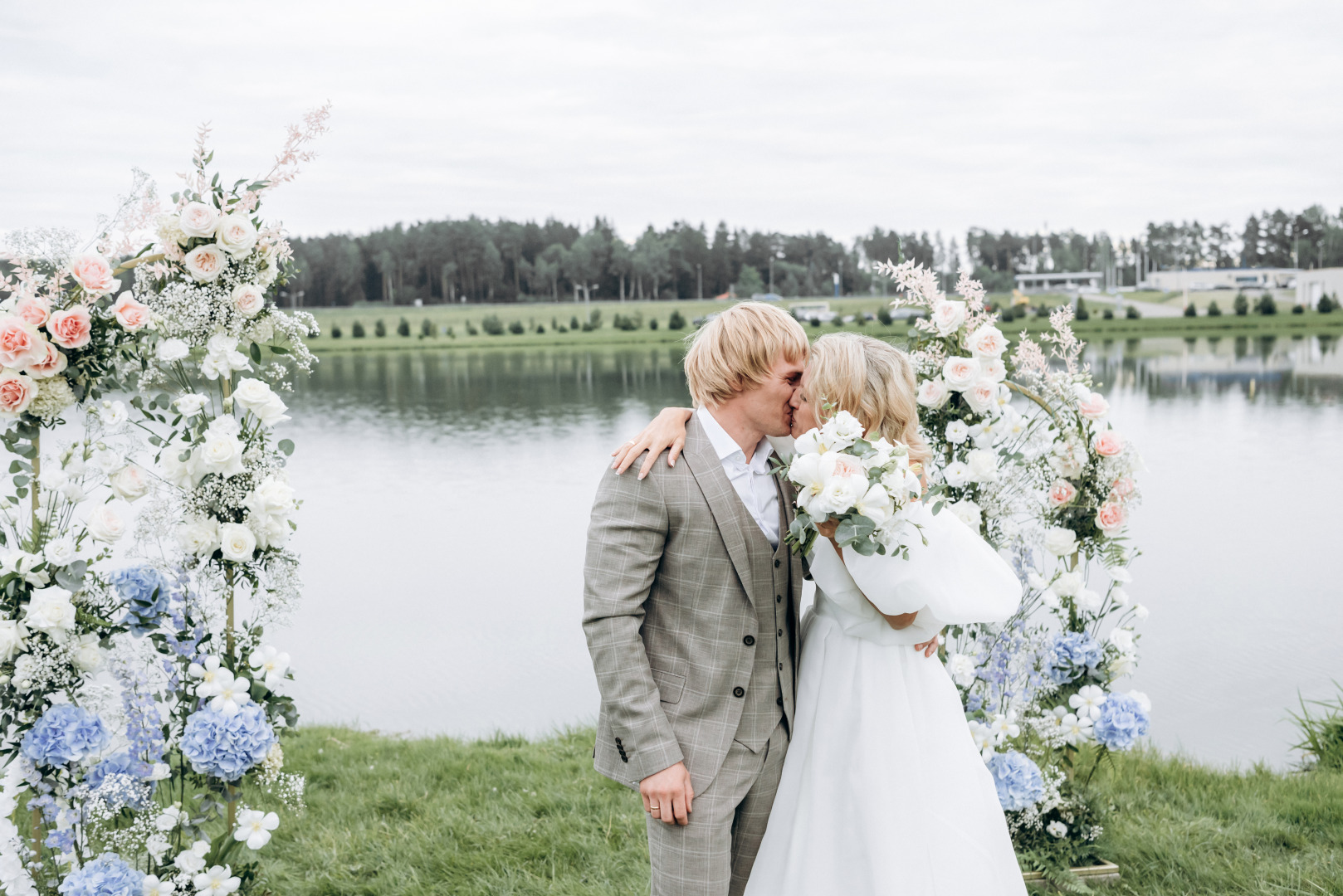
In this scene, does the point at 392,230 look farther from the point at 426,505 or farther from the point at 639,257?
the point at 426,505

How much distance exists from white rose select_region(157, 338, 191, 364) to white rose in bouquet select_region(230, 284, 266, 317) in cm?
20

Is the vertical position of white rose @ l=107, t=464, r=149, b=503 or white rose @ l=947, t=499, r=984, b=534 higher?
white rose @ l=107, t=464, r=149, b=503

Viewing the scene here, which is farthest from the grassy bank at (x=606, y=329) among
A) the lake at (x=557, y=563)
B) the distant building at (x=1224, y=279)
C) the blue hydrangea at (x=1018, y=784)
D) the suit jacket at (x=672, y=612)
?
the suit jacket at (x=672, y=612)

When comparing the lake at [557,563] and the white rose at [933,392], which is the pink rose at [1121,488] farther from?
the lake at [557,563]

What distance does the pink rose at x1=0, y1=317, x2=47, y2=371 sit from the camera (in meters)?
2.90

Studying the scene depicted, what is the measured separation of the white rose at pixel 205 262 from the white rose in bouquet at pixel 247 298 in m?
0.08

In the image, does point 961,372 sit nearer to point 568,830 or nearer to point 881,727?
point 881,727

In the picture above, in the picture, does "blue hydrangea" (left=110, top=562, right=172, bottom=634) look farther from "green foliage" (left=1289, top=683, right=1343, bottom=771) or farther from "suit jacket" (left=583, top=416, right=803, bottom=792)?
"green foliage" (left=1289, top=683, right=1343, bottom=771)

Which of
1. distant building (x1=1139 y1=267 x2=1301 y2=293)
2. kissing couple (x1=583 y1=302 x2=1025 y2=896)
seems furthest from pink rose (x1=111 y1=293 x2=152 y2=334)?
distant building (x1=1139 y1=267 x2=1301 y2=293)

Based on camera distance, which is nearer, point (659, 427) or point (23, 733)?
point (659, 427)

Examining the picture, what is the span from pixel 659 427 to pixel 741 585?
1.57 ft

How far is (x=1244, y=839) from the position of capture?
411 centimetres

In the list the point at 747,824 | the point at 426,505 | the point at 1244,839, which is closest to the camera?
the point at 747,824

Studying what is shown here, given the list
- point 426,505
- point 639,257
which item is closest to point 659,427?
point 426,505
